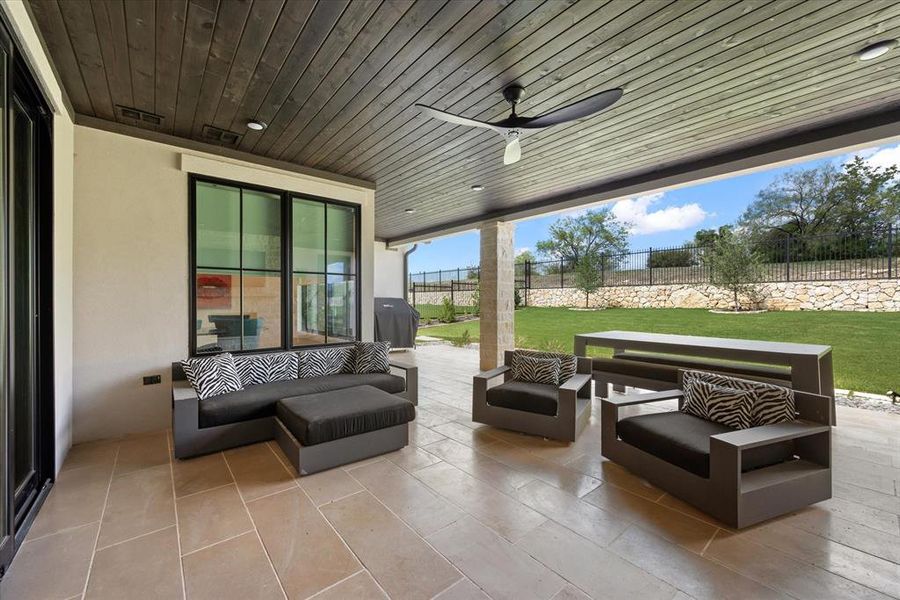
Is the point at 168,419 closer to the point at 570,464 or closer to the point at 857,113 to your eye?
the point at 570,464

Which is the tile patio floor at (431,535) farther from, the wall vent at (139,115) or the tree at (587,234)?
the tree at (587,234)

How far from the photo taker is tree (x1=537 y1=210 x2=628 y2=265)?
1506 centimetres

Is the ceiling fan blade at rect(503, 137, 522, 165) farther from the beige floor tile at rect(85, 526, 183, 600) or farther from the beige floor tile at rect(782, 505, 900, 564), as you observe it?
the beige floor tile at rect(85, 526, 183, 600)

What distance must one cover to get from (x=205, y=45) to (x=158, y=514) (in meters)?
2.91

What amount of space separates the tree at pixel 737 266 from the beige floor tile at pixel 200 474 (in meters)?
9.64

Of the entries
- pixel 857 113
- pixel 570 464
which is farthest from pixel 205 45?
pixel 857 113

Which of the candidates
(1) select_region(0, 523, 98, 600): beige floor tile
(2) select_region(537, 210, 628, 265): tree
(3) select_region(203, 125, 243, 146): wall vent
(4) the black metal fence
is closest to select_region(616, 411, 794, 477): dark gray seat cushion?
(1) select_region(0, 523, 98, 600): beige floor tile

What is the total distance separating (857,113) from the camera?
315 centimetres

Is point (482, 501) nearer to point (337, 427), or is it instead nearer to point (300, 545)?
point (300, 545)

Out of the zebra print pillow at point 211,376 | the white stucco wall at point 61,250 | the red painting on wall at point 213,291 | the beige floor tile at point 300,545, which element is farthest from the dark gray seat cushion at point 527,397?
the white stucco wall at point 61,250

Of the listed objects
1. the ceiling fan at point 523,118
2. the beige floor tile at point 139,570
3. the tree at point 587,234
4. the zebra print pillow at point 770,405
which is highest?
the tree at point 587,234

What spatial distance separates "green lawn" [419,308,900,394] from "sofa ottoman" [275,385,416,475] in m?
5.98

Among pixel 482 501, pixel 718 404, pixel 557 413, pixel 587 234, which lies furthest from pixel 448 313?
pixel 482 501

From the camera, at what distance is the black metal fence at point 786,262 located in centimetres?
669
